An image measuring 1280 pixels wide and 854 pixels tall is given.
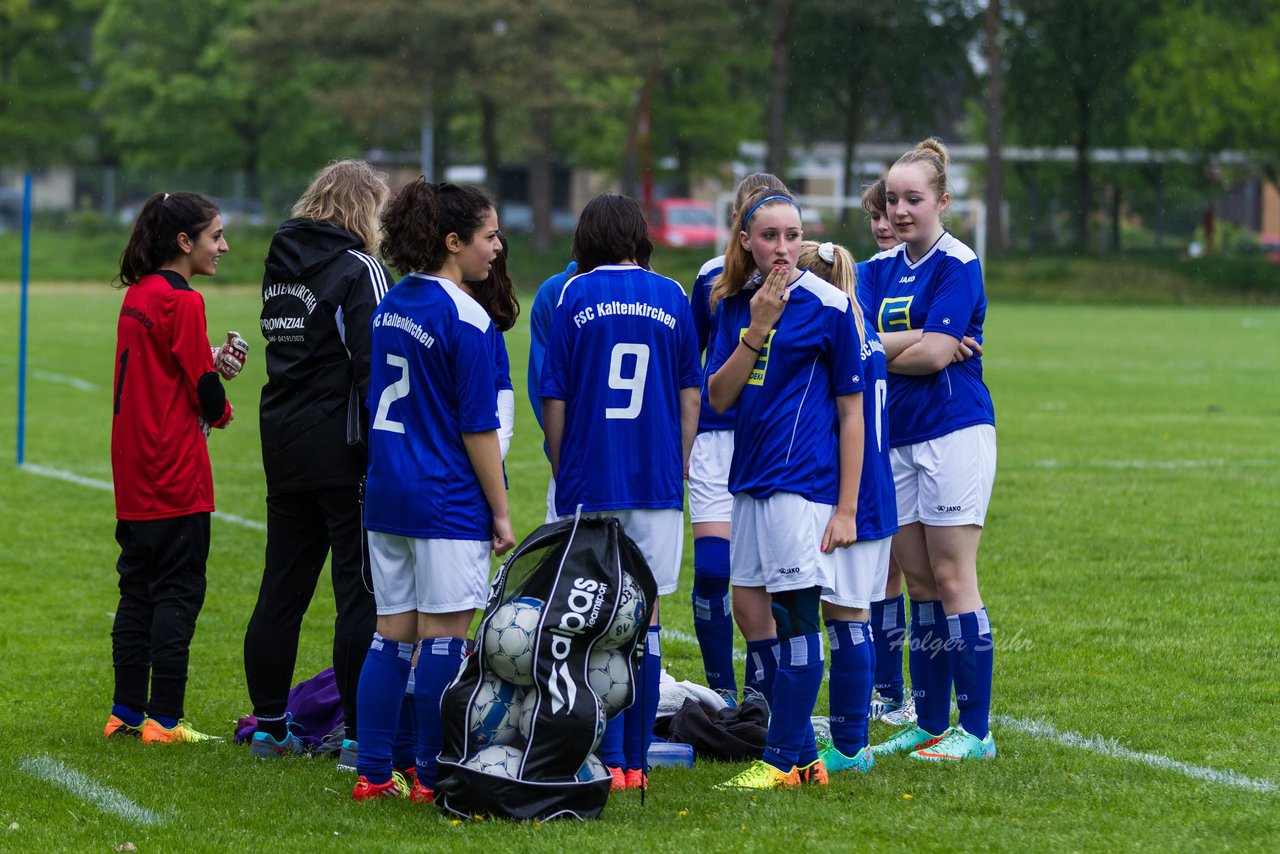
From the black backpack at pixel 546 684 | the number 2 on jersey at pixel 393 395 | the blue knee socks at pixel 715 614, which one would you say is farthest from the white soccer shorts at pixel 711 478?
the number 2 on jersey at pixel 393 395

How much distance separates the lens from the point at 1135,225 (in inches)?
2117

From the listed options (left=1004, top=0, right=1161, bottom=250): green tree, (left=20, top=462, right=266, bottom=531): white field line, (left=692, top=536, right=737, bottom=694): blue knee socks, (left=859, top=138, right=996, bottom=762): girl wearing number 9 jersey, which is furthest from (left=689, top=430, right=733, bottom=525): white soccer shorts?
(left=1004, top=0, right=1161, bottom=250): green tree

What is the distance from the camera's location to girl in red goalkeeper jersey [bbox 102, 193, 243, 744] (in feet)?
18.9

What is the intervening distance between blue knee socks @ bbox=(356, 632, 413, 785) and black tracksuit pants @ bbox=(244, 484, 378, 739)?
469 mm

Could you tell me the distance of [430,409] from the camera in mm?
4766

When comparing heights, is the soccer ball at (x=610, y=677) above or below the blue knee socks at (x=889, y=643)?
above

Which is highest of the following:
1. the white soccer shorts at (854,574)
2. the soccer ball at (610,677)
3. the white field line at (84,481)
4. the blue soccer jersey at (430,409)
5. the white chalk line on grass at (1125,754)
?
the blue soccer jersey at (430,409)

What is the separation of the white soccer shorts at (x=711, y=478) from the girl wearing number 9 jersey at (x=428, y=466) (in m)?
1.62

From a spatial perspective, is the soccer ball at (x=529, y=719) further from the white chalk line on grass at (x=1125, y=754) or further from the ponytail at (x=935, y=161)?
the ponytail at (x=935, y=161)

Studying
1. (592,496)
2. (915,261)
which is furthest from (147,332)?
(915,261)

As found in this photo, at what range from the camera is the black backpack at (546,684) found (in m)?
4.63

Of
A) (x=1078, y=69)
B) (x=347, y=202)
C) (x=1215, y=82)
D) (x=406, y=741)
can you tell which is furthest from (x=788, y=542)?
(x=1078, y=69)

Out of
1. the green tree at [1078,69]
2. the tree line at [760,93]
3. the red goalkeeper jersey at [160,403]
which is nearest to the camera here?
the red goalkeeper jersey at [160,403]

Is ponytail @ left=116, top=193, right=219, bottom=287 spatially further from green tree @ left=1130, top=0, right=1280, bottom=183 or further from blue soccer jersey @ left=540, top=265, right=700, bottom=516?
green tree @ left=1130, top=0, right=1280, bottom=183
